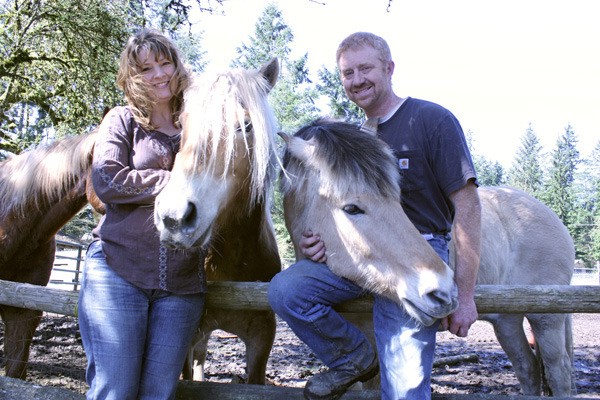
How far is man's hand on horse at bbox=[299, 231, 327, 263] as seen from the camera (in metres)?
2.49

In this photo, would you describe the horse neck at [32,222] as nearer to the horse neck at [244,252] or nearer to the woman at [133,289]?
the horse neck at [244,252]

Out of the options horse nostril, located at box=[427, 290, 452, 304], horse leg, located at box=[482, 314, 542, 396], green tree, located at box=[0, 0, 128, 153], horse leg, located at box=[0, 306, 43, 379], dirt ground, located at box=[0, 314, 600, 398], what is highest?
green tree, located at box=[0, 0, 128, 153]

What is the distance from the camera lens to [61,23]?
8.02 meters

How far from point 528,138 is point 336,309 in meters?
84.8

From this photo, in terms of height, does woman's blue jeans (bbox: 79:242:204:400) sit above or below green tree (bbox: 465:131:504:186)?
above

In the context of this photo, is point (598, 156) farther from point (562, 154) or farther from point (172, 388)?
point (172, 388)

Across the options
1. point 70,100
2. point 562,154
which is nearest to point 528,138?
point 562,154

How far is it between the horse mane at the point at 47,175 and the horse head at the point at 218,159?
1.60m

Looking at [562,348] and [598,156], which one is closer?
[562,348]

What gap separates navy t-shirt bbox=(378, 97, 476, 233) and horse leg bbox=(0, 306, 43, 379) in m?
3.08

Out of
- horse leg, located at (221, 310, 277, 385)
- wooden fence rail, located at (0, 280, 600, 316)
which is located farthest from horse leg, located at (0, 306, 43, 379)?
wooden fence rail, located at (0, 280, 600, 316)

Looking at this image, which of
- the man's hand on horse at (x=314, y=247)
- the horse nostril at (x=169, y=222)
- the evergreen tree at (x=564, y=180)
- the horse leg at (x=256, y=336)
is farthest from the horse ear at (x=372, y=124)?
the evergreen tree at (x=564, y=180)

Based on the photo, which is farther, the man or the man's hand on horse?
the man's hand on horse

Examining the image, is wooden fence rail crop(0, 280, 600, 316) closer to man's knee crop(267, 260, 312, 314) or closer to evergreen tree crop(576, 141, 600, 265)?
man's knee crop(267, 260, 312, 314)
